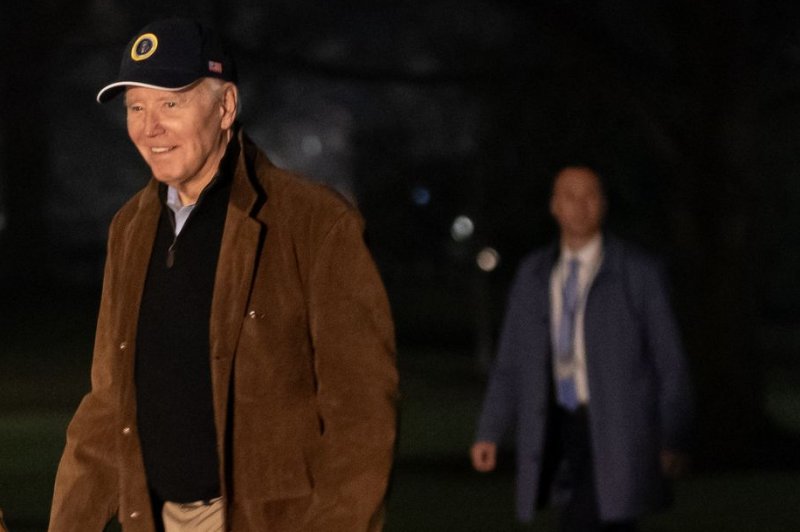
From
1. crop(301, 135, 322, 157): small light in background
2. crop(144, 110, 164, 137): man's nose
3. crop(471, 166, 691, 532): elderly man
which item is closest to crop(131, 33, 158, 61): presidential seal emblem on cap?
crop(144, 110, 164, 137): man's nose

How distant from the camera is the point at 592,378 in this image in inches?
310

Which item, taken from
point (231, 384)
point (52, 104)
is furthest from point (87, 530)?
point (52, 104)

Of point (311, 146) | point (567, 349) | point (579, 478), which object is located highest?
point (567, 349)

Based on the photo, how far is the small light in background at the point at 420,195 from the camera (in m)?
39.8

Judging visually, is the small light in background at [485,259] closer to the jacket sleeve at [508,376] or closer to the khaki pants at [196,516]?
the jacket sleeve at [508,376]

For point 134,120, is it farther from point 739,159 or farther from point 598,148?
point 598,148

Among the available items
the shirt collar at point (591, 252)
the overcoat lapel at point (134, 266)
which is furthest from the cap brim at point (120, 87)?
the shirt collar at point (591, 252)

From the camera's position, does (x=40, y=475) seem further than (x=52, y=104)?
No

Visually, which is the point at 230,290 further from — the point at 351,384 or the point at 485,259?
the point at 485,259

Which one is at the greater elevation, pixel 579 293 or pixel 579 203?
pixel 579 203

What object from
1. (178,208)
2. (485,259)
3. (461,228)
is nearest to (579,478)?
(178,208)

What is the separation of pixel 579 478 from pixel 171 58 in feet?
14.1

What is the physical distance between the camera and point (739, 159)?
54.5ft

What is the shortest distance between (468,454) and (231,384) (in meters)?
13.8
